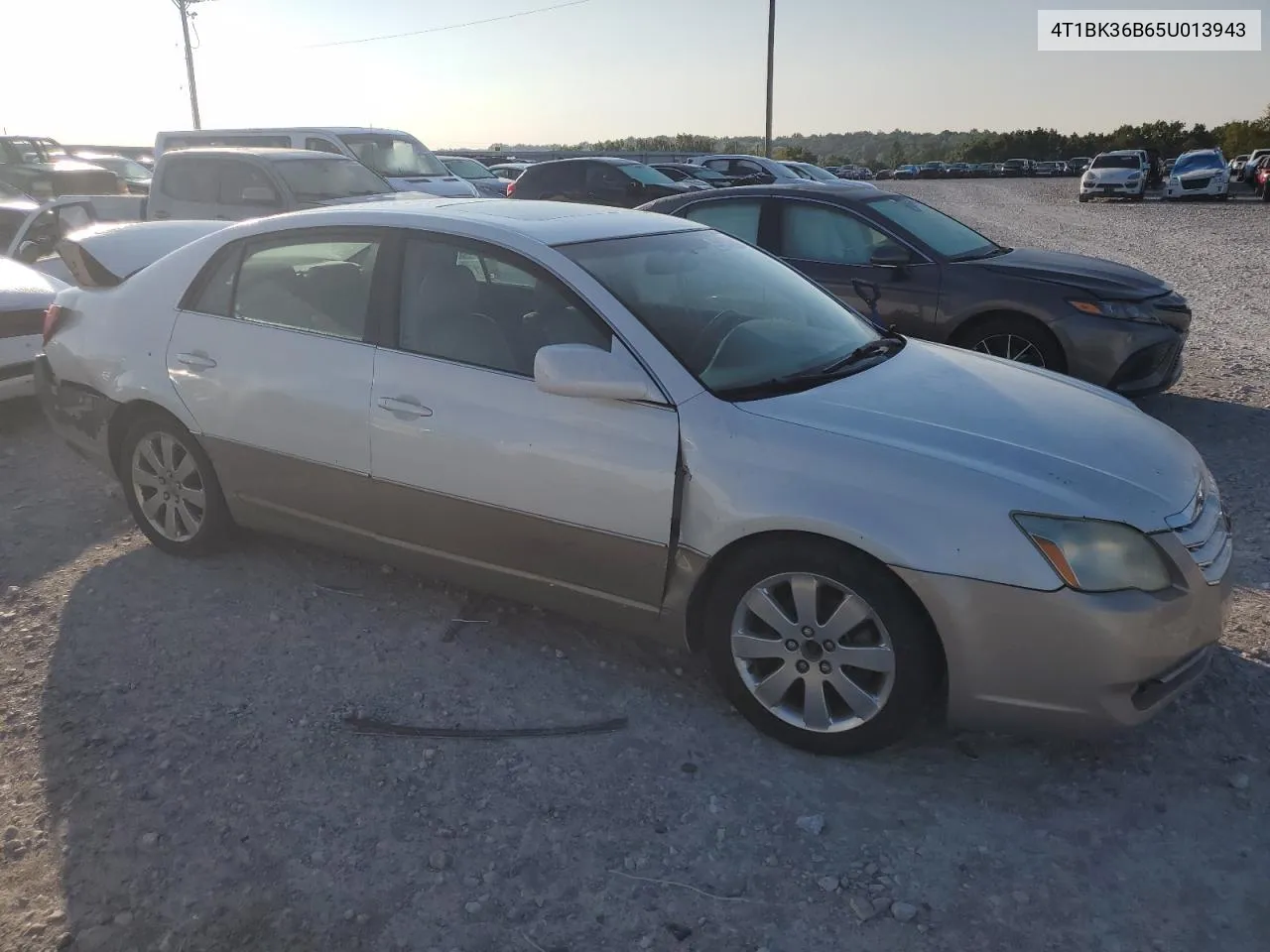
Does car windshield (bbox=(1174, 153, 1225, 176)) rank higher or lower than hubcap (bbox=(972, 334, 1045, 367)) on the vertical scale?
higher

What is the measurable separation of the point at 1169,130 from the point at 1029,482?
74673 millimetres

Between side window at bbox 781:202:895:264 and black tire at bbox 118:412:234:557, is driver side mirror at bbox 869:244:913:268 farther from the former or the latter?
black tire at bbox 118:412:234:557

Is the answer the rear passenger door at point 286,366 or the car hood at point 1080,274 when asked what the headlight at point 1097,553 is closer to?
the rear passenger door at point 286,366

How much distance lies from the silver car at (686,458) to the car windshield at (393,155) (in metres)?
10.2

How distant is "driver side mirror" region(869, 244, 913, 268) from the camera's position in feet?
22.5

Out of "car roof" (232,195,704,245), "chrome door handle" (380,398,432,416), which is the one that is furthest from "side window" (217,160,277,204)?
"chrome door handle" (380,398,432,416)

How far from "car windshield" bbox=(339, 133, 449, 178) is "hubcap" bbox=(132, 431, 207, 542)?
10.3 metres

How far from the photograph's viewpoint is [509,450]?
349 centimetres

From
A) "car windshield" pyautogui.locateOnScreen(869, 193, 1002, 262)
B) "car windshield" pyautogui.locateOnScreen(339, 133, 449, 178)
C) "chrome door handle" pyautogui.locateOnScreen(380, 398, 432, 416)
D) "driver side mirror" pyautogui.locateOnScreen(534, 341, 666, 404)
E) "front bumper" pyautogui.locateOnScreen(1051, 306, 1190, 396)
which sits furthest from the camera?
"car windshield" pyautogui.locateOnScreen(339, 133, 449, 178)

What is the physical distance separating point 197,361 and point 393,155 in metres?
11.2

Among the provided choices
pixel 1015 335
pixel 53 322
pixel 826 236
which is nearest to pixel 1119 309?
pixel 1015 335

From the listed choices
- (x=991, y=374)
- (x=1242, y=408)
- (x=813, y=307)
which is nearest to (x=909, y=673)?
(x=991, y=374)

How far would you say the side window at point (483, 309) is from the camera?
3520 millimetres

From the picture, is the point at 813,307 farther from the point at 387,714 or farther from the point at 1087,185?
the point at 1087,185
